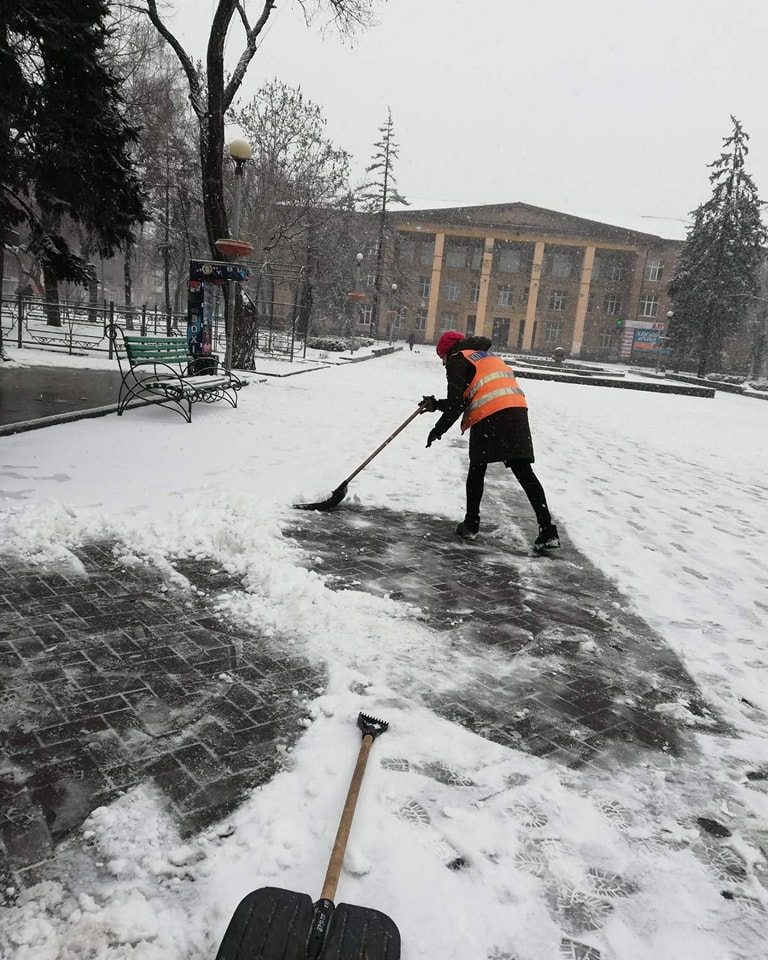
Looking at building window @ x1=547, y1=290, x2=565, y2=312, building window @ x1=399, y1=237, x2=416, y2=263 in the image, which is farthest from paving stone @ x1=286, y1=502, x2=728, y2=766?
building window @ x1=399, y1=237, x2=416, y2=263

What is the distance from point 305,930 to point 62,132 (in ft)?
25.9

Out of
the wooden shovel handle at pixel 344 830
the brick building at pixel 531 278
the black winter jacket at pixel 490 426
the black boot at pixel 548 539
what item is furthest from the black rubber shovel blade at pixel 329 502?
the brick building at pixel 531 278

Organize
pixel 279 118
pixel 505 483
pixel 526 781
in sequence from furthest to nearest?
pixel 279 118, pixel 505 483, pixel 526 781

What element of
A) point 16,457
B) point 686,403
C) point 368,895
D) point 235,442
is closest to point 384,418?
point 235,442

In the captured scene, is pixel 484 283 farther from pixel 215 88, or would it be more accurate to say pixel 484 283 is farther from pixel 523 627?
pixel 523 627

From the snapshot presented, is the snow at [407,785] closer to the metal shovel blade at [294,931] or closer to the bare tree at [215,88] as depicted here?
the metal shovel blade at [294,931]

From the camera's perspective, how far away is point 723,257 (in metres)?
39.9

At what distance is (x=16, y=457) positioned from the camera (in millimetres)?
6207

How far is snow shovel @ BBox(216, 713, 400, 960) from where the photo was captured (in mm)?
1681

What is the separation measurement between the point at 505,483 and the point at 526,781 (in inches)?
214

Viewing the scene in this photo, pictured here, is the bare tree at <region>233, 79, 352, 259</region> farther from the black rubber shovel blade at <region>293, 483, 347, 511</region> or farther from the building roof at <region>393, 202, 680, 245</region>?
the building roof at <region>393, 202, 680, 245</region>

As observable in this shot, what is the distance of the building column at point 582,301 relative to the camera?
59.3 m

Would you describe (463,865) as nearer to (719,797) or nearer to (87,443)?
(719,797)

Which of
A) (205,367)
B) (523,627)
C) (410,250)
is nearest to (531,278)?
(410,250)
